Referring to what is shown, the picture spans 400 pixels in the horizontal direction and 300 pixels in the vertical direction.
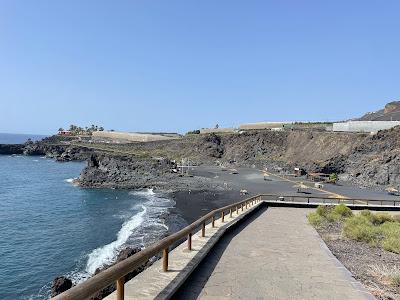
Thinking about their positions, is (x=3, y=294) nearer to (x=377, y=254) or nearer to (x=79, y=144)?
(x=377, y=254)

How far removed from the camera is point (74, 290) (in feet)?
13.6

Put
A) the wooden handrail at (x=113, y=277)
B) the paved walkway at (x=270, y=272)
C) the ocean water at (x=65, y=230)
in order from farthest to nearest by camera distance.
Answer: the ocean water at (x=65, y=230), the paved walkway at (x=270, y=272), the wooden handrail at (x=113, y=277)

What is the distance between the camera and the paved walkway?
8.36 metres

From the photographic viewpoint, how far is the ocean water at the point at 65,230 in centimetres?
2584

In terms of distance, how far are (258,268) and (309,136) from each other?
336 feet

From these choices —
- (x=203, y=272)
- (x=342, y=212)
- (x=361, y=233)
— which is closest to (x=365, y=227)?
(x=361, y=233)

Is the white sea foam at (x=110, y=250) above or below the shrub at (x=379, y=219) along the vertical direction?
below

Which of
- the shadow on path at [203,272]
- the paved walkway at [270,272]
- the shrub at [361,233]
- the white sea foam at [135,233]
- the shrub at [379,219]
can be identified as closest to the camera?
the shadow on path at [203,272]

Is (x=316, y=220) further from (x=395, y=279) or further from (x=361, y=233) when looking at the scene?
(x=395, y=279)

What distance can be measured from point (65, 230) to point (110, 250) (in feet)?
33.5

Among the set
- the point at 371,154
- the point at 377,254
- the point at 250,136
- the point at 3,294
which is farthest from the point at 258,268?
the point at 250,136

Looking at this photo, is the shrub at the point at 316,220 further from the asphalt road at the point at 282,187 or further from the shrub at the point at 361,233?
the asphalt road at the point at 282,187

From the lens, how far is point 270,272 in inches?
399

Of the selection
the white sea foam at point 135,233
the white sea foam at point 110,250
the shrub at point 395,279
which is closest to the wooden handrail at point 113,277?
the shrub at point 395,279
